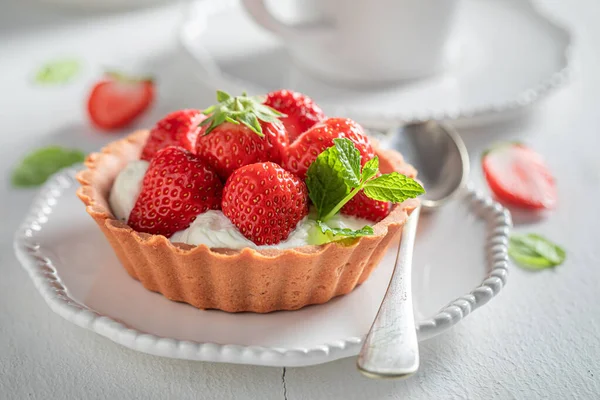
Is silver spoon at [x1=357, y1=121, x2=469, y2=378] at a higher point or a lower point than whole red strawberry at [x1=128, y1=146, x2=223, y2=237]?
lower

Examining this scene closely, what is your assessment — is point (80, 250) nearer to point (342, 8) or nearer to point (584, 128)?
point (342, 8)

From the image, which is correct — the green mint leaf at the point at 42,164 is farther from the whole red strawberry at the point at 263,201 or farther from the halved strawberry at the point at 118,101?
the whole red strawberry at the point at 263,201

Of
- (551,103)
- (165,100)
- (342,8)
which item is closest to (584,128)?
(551,103)

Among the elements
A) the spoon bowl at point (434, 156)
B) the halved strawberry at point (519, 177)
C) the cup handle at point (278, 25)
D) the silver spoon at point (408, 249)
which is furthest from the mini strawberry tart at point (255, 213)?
the cup handle at point (278, 25)

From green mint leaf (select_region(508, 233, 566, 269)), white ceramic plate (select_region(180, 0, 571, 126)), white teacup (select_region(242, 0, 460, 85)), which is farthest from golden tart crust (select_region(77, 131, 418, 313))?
white teacup (select_region(242, 0, 460, 85))

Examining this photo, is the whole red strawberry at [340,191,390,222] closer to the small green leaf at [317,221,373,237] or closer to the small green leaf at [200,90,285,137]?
the small green leaf at [317,221,373,237]

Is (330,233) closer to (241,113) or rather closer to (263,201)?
(263,201)
